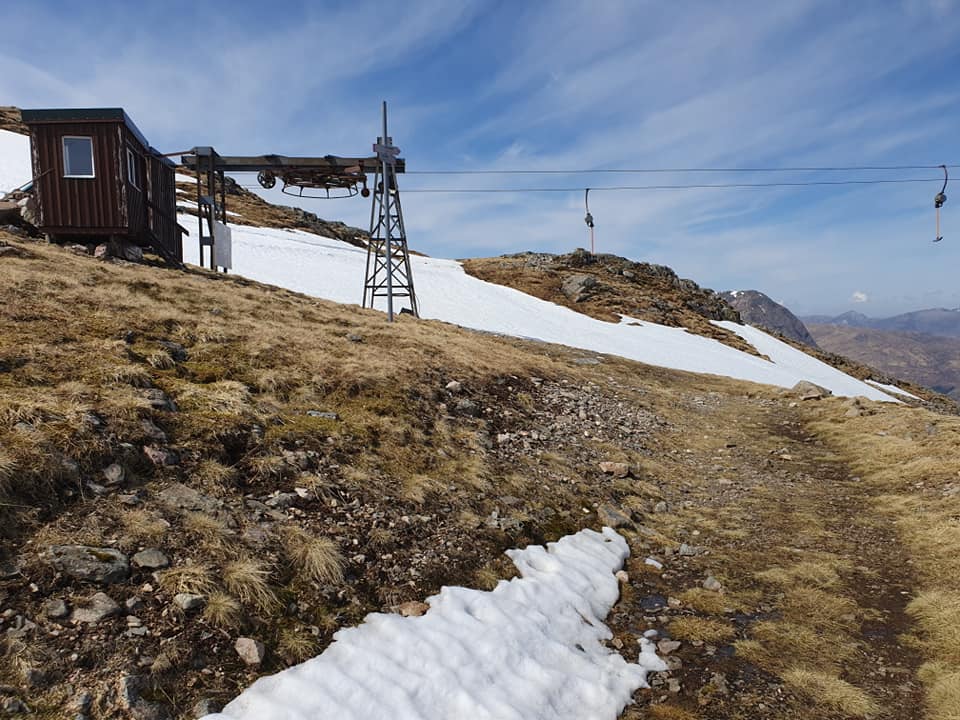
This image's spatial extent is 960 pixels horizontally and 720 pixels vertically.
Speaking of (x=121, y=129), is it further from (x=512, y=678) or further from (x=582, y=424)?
(x=512, y=678)

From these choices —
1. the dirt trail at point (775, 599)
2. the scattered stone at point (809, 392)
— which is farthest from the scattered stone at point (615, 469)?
the scattered stone at point (809, 392)

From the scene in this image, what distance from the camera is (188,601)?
5316mm

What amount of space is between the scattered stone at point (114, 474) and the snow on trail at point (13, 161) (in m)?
50.3

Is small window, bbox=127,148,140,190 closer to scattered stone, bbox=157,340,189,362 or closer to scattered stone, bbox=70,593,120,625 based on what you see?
scattered stone, bbox=157,340,189,362

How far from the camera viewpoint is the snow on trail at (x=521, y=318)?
36.9m

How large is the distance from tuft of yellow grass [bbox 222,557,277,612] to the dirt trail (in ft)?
13.1

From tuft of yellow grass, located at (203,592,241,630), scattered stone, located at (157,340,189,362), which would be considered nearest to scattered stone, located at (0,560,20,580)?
tuft of yellow grass, located at (203,592,241,630)

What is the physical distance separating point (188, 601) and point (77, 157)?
2257cm

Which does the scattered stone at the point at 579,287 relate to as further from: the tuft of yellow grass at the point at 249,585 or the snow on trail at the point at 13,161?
the snow on trail at the point at 13,161

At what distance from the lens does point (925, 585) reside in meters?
8.06

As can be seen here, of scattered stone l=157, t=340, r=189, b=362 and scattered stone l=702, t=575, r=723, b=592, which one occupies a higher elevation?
scattered stone l=157, t=340, r=189, b=362

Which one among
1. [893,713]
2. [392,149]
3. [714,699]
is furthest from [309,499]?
[392,149]

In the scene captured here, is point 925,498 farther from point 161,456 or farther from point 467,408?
point 161,456

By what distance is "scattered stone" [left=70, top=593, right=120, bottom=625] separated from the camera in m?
4.87
